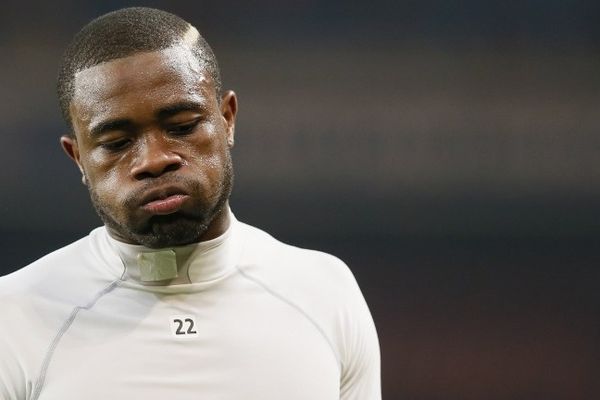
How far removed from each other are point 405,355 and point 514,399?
0.16 m

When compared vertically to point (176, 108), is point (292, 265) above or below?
below

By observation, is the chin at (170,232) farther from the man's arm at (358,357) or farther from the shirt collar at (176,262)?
the man's arm at (358,357)

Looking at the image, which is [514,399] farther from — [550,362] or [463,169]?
[463,169]

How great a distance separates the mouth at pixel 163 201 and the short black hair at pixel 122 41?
0.09 meters

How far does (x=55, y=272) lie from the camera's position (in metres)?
0.76

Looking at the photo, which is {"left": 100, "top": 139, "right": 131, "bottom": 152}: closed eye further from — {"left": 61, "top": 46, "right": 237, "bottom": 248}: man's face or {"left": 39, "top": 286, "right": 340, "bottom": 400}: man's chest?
{"left": 39, "top": 286, "right": 340, "bottom": 400}: man's chest

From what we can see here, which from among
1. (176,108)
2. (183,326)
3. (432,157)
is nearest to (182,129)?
(176,108)

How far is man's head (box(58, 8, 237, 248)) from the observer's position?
2.29 feet

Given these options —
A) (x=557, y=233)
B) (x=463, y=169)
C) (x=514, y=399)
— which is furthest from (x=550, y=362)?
(x=463, y=169)

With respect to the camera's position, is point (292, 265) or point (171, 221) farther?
point (292, 265)

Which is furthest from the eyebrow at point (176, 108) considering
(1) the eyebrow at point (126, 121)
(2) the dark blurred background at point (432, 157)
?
(2) the dark blurred background at point (432, 157)

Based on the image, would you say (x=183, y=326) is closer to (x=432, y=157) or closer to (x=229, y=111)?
(x=229, y=111)

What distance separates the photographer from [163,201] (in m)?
0.70

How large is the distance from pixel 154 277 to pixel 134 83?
0.45ft
